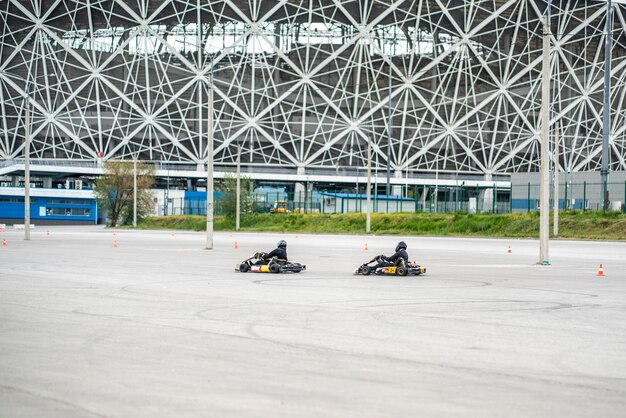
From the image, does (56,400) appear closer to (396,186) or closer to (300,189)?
(300,189)

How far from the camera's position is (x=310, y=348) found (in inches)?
371

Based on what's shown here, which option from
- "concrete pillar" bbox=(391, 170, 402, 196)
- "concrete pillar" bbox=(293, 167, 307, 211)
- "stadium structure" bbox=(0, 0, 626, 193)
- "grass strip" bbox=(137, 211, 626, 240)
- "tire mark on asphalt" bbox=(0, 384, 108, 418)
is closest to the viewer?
"tire mark on asphalt" bbox=(0, 384, 108, 418)

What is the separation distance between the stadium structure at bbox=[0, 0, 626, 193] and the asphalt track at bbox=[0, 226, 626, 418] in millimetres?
73954

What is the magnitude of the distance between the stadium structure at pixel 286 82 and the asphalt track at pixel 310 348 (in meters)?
74.0

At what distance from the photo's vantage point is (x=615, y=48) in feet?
315

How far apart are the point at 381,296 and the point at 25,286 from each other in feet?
20.3

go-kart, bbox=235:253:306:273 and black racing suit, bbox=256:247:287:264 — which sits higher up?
black racing suit, bbox=256:247:287:264

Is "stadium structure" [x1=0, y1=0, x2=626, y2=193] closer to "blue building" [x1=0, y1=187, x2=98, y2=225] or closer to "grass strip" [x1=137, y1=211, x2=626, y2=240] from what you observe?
"blue building" [x1=0, y1=187, x2=98, y2=225]

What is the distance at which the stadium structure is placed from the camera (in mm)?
91812

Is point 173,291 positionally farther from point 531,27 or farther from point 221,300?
point 531,27

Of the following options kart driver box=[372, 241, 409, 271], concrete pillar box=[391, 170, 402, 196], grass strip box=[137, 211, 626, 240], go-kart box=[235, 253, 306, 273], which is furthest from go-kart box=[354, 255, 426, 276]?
concrete pillar box=[391, 170, 402, 196]

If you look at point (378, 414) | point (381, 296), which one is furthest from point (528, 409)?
point (381, 296)

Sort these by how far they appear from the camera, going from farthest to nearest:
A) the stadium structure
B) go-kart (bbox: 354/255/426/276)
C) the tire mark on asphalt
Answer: the stadium structure, go-kart (bbox: 354/255/426/276), the tire mark on asphalt

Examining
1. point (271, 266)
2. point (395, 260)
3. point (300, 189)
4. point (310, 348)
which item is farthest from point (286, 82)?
point (310, 348)
